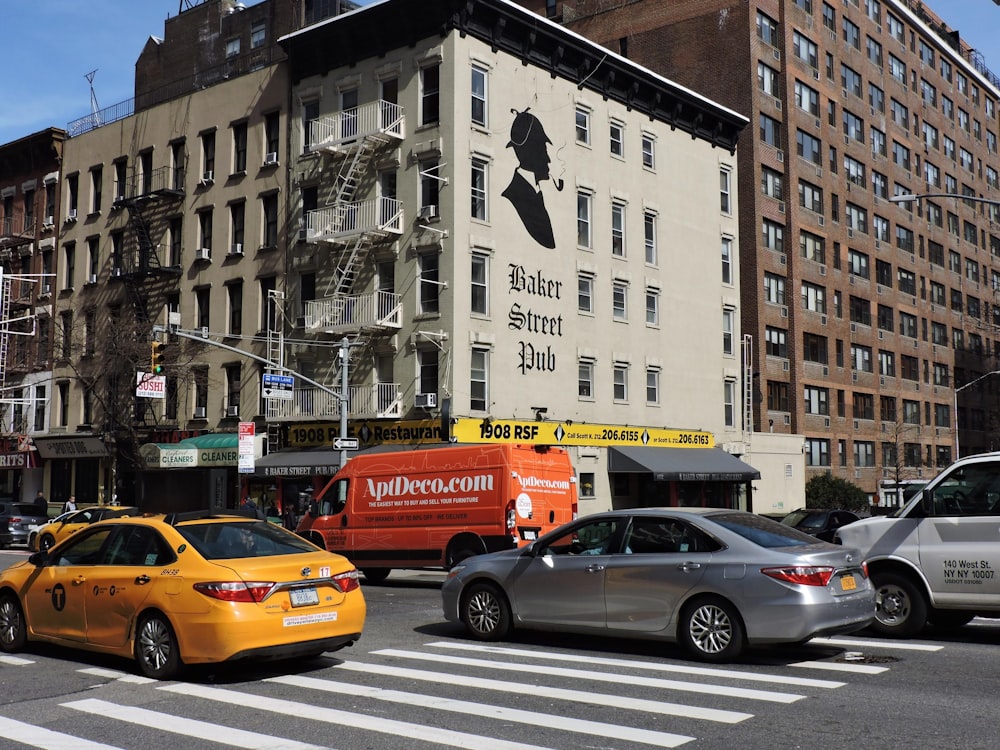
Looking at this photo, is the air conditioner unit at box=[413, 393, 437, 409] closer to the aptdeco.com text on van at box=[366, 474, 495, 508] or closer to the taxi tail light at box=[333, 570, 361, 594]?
the aptdeco.com text on van at box=[366, 474, 495, 508]

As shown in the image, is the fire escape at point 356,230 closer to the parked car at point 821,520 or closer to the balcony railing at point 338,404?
the balcony railing at point 338,404

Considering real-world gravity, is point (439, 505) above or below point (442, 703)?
above

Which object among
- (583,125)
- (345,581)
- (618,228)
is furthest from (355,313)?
(345,581)

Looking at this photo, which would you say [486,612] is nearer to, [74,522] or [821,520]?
[821,520]

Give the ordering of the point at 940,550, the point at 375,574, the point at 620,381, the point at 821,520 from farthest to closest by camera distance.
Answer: the point at 620,381 → the point at 821,520 → the point at 375,574 → the point at 940,550

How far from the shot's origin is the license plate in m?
9.95

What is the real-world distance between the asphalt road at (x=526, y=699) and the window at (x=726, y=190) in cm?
3768

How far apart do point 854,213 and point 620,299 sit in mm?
25104

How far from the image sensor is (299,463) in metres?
37.2

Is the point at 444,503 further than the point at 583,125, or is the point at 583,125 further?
the point at 583,125

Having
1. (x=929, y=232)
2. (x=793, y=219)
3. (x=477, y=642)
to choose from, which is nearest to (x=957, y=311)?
(x=929, y=232)

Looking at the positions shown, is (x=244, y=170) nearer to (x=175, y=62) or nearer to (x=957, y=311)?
(x=175, y=62)

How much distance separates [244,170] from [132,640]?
34617mm

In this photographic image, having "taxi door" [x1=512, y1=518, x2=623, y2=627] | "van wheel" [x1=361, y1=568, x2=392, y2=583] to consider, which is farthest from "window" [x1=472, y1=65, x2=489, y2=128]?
"taxi door" [x1=512, y1=518, x2=623, y2=627]
